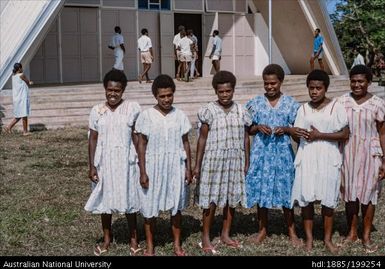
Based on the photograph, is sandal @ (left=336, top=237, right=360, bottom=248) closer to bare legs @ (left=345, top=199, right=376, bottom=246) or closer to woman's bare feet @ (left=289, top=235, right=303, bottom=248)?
bare legs @ (left=345, top=199, right=376, bottom=246)

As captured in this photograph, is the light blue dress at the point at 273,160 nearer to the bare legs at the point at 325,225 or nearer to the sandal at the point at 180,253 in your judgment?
the bare legs at the point at 325,225

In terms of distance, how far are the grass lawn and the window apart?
31.7 feet

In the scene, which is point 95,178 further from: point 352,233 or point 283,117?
point 352,233

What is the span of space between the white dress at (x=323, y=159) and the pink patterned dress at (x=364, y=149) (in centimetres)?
16

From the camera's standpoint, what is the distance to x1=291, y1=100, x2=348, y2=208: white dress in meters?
4.61

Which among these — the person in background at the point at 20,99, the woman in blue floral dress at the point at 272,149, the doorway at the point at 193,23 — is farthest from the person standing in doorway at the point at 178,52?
the woman in blue floral dress at the point at 272,149

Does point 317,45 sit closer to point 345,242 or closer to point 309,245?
point 345,242

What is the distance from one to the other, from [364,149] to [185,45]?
10863mm

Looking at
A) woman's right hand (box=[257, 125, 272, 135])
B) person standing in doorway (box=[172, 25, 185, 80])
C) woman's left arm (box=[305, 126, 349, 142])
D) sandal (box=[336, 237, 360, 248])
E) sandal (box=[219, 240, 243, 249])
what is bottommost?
sandal (box=[336, 237, 360, 248])

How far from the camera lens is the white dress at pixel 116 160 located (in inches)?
179

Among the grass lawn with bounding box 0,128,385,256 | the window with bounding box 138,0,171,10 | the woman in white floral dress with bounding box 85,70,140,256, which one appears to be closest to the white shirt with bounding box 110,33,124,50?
the window with bounding box 138,0,171,10

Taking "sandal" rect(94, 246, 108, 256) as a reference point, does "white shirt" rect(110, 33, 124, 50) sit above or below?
above

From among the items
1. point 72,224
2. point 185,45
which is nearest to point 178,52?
point 185,45

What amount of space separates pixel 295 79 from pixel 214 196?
12.0 metres
